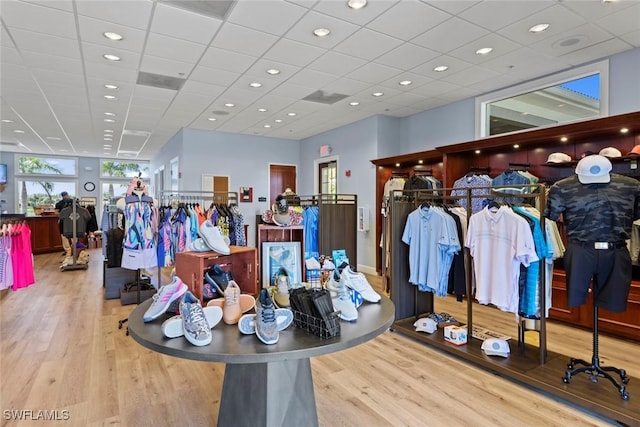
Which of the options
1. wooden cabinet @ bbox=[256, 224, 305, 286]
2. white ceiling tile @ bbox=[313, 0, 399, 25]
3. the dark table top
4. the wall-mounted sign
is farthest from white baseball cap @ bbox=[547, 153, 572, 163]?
the wall-mounted sign

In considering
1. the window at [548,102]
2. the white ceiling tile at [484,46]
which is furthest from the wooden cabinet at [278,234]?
the window at [548,102]

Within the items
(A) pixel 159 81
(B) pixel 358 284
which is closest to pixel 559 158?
(B) pixel 358 284

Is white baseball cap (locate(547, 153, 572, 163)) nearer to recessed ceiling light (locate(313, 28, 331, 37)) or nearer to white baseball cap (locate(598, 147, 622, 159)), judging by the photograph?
white baseball cap (locate(598, 147, 622, 159))

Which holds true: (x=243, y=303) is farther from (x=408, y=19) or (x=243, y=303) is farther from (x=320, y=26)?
(x=408, y=19)

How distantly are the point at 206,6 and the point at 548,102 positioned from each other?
4.54 m

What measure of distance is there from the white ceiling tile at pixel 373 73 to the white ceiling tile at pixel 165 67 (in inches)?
85.0

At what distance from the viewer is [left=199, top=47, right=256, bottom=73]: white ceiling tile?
13.8 feet

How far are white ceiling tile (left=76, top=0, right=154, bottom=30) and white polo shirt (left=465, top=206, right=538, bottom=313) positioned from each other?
3.49 m

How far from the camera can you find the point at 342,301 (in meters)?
1.65

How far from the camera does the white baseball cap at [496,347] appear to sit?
308 cm

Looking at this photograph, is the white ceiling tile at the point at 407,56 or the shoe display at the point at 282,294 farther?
the white ceiling tile at the point at 407,56

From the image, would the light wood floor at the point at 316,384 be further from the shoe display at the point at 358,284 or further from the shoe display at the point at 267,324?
the shoe display at the point at 358,284

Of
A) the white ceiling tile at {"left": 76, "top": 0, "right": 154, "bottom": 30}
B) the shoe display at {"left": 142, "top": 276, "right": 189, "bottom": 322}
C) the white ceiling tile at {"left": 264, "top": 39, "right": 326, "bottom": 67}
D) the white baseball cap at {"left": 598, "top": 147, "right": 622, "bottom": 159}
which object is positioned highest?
the white ceiling tile at {"left": 264, "top": 39, "right": 326, "bottom": 67}

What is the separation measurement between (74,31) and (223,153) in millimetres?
5170
